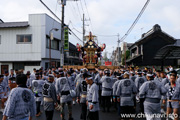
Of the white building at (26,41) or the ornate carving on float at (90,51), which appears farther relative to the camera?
the ornate carving on float at (90,51)

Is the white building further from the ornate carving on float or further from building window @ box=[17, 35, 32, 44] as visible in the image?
the ornate carving on float

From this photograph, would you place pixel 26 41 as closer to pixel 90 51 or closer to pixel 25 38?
pixel 25 38

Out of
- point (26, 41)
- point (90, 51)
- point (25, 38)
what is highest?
point (25, 38)

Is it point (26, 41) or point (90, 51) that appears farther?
point (90, 51)

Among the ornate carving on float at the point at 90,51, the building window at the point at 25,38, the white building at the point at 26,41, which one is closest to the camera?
the white building at the point at 26,41

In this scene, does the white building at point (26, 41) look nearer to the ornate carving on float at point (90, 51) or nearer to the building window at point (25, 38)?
the building window at point (25, 38)

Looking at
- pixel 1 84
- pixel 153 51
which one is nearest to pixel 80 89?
pixel 1 84

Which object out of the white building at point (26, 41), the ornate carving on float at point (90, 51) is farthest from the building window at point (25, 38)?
the ornate carving on float at point (90, 51)

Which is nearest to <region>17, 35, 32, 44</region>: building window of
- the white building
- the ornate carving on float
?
the white building

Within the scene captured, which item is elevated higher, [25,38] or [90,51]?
[25,38]

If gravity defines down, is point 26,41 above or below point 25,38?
below

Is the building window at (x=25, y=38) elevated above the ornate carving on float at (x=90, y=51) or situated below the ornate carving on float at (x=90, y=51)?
above

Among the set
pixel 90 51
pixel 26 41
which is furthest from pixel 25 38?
pixel 90 51

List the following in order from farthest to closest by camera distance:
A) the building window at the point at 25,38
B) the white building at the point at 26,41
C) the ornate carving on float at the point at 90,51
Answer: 1. the ornate carving on float at the point at 90,51
2. the building window at the point at 25,38
3. the white building at the point at 26,41
